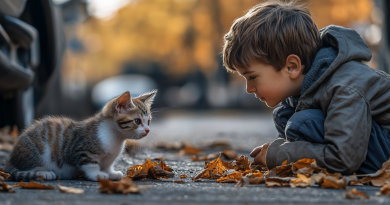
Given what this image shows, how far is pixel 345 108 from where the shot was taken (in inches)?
107

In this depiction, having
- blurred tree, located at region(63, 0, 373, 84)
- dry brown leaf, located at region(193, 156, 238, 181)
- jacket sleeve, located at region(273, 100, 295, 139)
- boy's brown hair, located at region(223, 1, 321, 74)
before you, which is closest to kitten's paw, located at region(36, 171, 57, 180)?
dry brown leaf, located at region(193, 156, 238, 181)

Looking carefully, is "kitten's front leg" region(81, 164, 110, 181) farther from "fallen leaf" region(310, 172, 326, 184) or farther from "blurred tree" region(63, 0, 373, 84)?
"blurred tree" region(63, 0, 373, 84)

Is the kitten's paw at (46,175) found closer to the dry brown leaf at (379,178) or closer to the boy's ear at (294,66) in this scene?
the boy's ear at (294,66)

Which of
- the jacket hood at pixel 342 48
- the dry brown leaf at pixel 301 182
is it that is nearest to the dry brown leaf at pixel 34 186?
the dry brown leaf at pixel 301 182

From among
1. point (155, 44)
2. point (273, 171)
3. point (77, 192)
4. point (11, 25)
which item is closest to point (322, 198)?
point (273, 171)

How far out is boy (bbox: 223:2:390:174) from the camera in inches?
108

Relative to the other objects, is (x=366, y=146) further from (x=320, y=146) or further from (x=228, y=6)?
(x=228, y=6)

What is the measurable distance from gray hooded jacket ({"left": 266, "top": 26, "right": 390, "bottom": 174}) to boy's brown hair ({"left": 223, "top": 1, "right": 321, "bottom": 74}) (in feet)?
0.77

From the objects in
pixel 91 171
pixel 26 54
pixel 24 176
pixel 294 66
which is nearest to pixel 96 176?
pixel 91 171

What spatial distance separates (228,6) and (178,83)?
41.2ft

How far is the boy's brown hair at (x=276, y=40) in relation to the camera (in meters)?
3.23

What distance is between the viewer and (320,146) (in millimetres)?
2834

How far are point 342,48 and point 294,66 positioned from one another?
1.27 feet

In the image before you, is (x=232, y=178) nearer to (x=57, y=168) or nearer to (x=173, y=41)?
(x=57, y=168)
